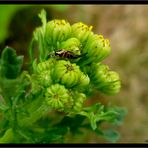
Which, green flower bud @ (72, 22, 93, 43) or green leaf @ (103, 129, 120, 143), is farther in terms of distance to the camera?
green leaf @ (103, 129, 120, 143)

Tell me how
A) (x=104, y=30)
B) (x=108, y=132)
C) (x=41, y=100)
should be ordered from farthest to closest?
Answer: 1. (x=104, y=30)
2. (x=108, y=132)
3. (x=41, y=100)

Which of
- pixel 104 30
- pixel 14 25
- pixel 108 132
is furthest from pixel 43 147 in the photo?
pixel 104 30

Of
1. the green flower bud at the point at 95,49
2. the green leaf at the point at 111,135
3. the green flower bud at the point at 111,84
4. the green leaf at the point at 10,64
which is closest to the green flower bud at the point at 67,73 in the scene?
the green flower bud at the point at 95,49

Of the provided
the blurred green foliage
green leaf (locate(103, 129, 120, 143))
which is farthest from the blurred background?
green leaf (locate(103, 129, 120, 143))

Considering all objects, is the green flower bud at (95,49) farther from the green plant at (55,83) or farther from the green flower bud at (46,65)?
the green flower bud at (46,65)

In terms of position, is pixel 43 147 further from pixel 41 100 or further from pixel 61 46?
pixel 61 46

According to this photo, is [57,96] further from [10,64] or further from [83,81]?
[10,64]

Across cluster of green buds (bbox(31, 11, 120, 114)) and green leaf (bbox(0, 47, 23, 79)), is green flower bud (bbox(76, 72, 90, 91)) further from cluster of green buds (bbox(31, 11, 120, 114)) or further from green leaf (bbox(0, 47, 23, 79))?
green leaf (bbox(0, 47, 23, 79))
